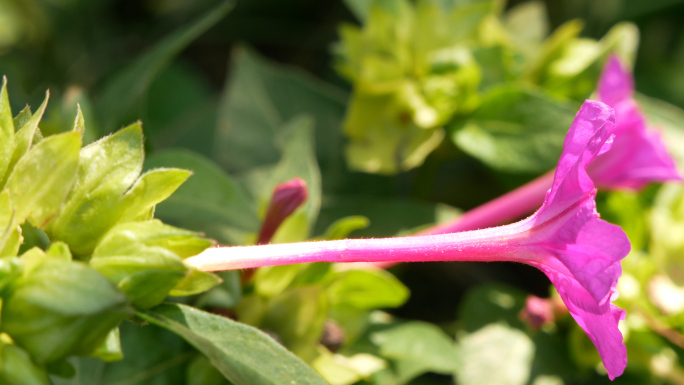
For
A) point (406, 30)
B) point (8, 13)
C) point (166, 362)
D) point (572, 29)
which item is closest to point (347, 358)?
point (166, 362)

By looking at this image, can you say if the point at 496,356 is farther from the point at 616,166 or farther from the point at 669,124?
the point at 669,124

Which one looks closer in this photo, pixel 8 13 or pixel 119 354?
pixel 119 354

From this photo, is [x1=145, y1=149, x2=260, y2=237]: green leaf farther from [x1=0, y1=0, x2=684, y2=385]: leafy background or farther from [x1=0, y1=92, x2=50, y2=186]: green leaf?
[x1=0, y1=92, x2=50, y2=186]: green leaf

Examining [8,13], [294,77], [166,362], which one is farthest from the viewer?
[8,13]

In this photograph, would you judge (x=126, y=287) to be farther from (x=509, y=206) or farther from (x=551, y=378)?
(x=551, y=378)

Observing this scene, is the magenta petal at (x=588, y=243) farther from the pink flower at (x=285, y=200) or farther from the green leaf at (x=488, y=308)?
the green leaf at (x=488, y=308)

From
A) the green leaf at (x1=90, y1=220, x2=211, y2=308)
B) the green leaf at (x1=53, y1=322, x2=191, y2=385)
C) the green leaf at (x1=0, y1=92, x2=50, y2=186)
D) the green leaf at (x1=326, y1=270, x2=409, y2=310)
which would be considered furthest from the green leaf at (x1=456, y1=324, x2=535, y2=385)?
the green leaf at (x1=0, y1=92, x2=50, y2=186)
